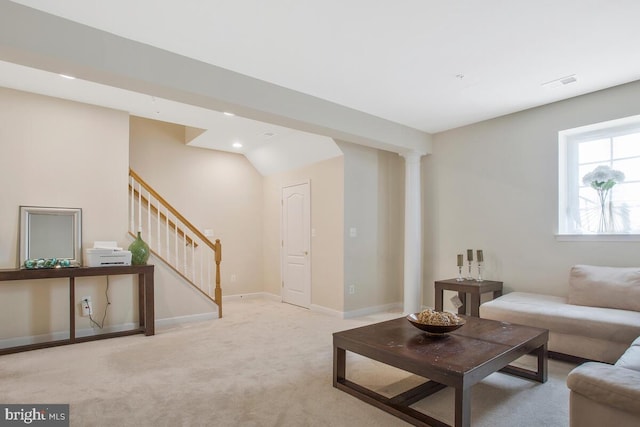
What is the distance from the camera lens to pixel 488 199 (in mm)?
4625

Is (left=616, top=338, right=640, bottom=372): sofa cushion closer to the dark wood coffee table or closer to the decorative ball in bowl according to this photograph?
the dark wood coffee table

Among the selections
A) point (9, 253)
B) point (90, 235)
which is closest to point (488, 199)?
point (90, 235)

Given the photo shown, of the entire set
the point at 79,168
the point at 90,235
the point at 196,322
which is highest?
the point at 79,168

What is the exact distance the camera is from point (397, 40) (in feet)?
9.01

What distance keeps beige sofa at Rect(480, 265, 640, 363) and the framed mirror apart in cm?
446

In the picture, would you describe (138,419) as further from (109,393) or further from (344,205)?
(344,205)

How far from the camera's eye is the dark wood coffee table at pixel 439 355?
1978mm

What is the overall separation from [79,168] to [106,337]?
1922 millimetres

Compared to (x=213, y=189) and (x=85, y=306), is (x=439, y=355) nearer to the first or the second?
(x=85, y=306)

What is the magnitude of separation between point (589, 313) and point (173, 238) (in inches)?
202

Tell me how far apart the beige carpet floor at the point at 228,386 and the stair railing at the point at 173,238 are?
1.31 metres

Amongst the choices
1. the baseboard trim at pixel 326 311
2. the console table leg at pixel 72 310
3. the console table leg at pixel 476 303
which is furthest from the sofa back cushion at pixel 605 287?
the console table leg at pixel 72 310

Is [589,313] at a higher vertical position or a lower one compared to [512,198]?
lower

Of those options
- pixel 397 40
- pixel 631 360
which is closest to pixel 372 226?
pixel 397 40
